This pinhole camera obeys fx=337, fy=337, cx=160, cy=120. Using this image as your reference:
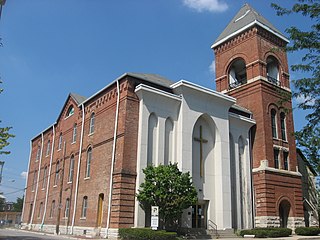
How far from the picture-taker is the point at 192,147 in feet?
84.5

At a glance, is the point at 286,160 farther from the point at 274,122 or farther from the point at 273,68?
the point at 273,68

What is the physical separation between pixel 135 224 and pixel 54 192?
14.6 m

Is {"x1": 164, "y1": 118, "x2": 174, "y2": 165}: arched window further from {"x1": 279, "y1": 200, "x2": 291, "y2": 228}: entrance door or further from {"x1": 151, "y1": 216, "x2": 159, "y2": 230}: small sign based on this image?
{"x1": 279, "y1": 200, "x2": 291, "y2": 228}: entrance door

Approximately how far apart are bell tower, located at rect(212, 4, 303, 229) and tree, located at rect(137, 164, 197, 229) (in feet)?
32.6


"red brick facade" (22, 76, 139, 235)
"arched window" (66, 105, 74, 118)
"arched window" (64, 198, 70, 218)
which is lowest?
"arched window" (64, 198, 70, 218)

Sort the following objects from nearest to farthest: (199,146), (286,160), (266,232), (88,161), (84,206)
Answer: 1. (266,232)
2. (84,206)
3. (199,146)
4. (88,161)
5. (286,160)

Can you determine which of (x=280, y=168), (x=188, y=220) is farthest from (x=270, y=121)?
(x=188, y=220)

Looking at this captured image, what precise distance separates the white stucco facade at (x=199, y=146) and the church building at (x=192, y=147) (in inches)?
3.0

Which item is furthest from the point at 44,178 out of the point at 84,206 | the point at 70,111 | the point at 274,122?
the point at 274,122

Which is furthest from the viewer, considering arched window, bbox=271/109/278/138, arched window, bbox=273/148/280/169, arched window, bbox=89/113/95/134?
arched window, bbox=271/109/278/138

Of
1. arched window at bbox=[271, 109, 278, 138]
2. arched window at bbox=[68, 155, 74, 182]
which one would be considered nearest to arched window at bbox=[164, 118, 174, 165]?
arched window at bbox=[68, 155, 74, 182]

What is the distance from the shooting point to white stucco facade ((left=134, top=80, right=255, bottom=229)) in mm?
23609

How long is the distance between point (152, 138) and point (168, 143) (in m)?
1.53

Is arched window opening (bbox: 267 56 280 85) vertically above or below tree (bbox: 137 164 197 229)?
above
